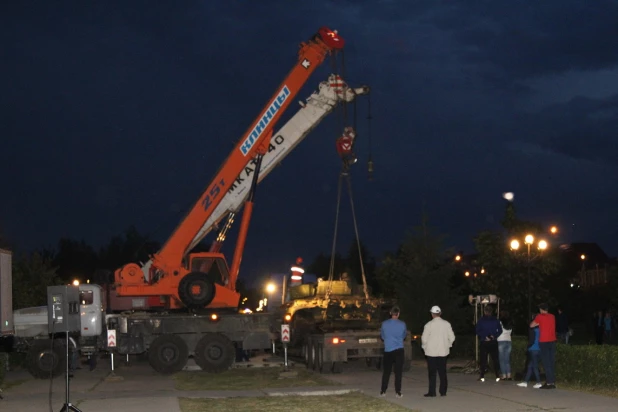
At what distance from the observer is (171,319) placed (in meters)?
23.6

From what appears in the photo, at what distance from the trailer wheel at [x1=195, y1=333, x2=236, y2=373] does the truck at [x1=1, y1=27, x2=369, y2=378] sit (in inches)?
1.0

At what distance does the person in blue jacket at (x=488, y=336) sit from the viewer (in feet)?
62.4

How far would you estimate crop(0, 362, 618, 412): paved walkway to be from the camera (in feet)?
48.1

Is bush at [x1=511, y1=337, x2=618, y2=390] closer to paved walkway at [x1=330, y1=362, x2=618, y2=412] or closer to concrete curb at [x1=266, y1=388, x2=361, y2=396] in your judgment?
paved walkway at [x1=330, y1=362, x2=618, y2=412]

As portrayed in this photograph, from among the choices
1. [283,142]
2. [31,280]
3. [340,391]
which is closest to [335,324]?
[283,142]

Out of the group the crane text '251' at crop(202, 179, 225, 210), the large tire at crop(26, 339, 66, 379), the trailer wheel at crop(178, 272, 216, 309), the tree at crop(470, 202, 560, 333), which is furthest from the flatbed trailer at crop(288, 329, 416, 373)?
the tree at crop(470, 202, 560, 333)

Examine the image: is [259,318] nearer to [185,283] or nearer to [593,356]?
[185,283]

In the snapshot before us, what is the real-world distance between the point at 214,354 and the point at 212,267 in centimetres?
254

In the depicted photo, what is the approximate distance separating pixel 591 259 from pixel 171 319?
89272mm

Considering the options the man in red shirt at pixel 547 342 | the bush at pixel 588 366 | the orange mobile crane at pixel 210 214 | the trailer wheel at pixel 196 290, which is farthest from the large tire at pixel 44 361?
the bush at pixel 588 366

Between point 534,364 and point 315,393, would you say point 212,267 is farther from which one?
point 534,364

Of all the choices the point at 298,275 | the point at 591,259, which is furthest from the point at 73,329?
the point at 591,259

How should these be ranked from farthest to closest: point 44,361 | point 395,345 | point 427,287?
point 427,287
point 44,361
point 395,345

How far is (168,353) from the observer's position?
23344 mm
